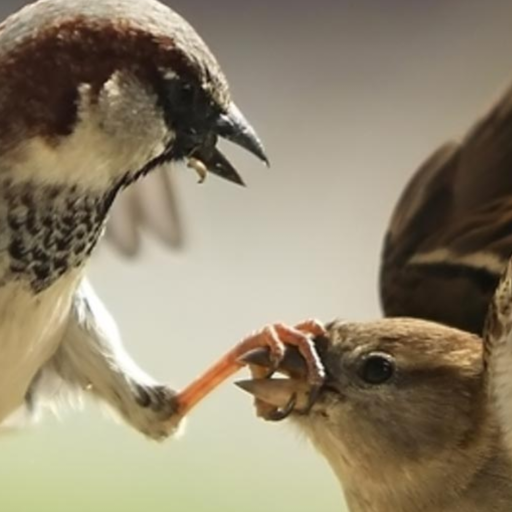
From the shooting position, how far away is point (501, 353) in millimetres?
836

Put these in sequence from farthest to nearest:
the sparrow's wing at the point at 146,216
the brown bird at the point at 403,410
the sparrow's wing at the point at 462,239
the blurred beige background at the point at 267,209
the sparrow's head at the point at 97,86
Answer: the blurred beige background at the point at 267,209 → the sparrow's wing at the point at 146,216 → the sparrow's wing at the point at 462,239 → the brown bird at the point at 403,410 → the sparrow's head at the point at 97,86

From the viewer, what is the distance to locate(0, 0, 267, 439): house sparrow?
78 cm

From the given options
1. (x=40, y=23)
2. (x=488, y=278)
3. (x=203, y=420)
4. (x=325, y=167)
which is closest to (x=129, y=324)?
(x=203, y=420)

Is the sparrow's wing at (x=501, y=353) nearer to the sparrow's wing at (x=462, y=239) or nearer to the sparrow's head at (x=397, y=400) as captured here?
the sparrow's head at (x=397, y=400)

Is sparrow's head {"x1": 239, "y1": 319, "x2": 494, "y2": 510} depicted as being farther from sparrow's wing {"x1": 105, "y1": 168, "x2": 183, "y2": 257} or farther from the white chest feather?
sparrow's wing {"x1": 105, "y1": 168, "x2": 183, "y2": 257}

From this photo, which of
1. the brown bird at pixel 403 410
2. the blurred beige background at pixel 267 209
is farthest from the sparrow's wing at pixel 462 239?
the blurred beige background at pixel 267 209

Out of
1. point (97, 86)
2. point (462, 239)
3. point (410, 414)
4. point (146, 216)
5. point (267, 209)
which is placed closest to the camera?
point (97, 86)

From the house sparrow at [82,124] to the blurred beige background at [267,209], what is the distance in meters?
0.42

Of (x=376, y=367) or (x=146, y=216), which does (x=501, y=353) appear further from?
(x=146, y=216)

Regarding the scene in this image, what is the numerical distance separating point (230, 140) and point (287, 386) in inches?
6.3

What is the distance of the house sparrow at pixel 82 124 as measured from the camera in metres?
0.78

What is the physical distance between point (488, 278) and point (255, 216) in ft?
1.12

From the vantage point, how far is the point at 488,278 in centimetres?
99

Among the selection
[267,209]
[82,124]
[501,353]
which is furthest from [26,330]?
[267,209]
